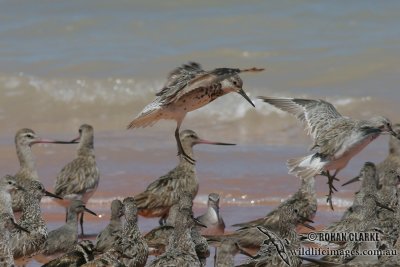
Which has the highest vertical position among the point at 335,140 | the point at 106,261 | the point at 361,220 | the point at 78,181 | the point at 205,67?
the point at 205,67

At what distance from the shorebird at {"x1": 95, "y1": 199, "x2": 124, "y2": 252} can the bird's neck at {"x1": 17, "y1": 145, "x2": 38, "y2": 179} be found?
2.55 metres

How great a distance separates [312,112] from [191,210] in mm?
3087

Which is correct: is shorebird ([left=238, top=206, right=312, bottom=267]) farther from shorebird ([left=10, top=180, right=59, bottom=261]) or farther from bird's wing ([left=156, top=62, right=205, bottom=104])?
bird's wing ([left=156, top=62, right=205, bottom=104])

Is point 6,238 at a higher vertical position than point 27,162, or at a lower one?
lower

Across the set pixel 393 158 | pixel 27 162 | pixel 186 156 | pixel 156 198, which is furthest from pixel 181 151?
pixel 393 158

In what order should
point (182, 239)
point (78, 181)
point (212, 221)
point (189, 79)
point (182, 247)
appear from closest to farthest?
point (182, 247) < point (182, 239) < point (212, 221) < point (189, 79) < point (78, 181)

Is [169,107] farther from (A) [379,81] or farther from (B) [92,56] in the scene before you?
(B) [92,56]

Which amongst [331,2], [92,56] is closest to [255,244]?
[92,56]

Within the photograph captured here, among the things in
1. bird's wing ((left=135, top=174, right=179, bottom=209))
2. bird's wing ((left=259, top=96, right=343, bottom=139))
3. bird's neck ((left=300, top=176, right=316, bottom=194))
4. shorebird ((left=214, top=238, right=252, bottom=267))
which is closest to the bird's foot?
bird's wing ((left=135, top=174, right=179, bottom=209))

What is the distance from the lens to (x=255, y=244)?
33.0 ft

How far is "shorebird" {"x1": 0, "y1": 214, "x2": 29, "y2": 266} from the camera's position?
875cm

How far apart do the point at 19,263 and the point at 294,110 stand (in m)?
3.94

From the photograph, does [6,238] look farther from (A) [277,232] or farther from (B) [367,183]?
(B) [367,183]

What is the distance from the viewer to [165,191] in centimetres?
1205
